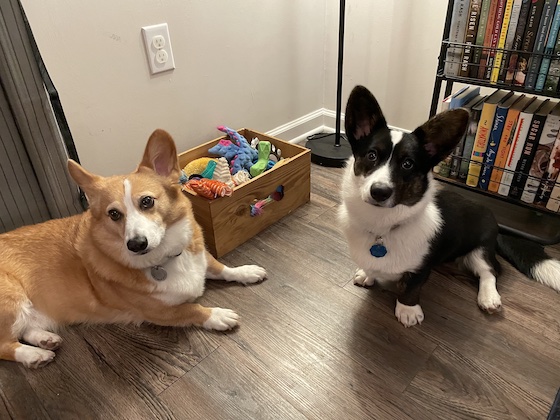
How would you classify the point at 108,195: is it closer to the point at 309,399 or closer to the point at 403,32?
the point at 309,399

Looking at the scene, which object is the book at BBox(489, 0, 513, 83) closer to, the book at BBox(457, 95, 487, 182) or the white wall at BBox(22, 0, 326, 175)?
the book at BBox(457, 95, 487, 182)

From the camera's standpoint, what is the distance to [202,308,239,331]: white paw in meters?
1.41

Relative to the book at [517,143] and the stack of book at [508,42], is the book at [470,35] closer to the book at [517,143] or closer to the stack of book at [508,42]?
the stack of book at [508,42]

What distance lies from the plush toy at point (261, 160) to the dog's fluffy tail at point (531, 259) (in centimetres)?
107

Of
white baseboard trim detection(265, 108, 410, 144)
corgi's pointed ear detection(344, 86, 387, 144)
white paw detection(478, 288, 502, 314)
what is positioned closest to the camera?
corgi's pointed ear detection(344, 86, 387, 144)

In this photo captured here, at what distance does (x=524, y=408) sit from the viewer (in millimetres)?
1155

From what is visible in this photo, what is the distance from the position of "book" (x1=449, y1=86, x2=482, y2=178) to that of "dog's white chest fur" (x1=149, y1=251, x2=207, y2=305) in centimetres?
127

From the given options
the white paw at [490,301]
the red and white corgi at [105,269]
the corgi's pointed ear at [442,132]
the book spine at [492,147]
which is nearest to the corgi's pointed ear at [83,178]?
the red and white corgi at [105,269]

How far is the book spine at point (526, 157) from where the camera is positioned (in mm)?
1633

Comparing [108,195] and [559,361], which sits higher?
[108,195]

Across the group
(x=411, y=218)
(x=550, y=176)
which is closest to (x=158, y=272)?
(x=411, y=218)

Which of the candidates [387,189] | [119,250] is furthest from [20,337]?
[387,189]

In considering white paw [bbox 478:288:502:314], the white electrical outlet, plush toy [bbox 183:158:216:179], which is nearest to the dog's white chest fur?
plush toy [bbox 183:158:216:179]

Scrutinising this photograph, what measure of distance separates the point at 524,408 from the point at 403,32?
6.04ft
